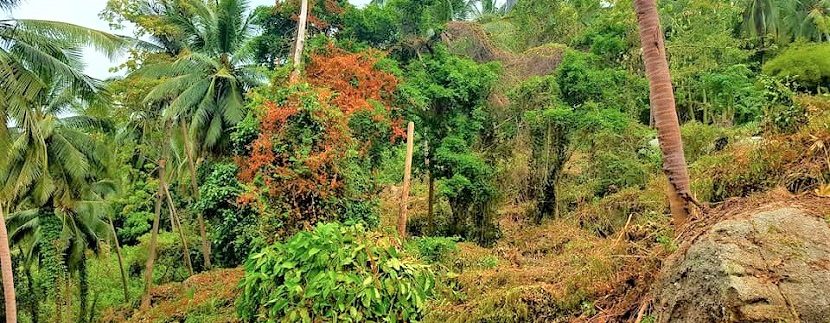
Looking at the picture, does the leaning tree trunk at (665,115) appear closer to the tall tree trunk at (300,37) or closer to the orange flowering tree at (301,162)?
the orange flowering tree at (301,162)

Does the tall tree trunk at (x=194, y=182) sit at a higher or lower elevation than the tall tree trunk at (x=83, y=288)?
higher

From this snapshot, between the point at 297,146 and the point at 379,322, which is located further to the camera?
the point at 297,146

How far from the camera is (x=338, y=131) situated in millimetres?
10359

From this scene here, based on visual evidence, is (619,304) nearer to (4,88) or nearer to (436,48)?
(4,88)

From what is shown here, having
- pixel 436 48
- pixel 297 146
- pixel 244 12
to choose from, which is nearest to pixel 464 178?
pixel 436 48

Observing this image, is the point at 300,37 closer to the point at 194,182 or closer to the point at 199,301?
the point at 194,182

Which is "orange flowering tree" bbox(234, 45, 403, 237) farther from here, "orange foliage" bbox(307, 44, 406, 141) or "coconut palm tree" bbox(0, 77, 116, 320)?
"coconut palm tree" bbox(0, 77, 116, 320)

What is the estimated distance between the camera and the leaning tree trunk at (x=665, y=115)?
4273mm

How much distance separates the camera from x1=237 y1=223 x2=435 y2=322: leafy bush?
561cm

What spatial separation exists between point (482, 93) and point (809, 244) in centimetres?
1127

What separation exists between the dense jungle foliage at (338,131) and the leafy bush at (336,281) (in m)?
0.47

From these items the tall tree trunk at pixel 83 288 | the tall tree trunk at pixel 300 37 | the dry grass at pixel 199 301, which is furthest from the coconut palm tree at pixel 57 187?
the tall tree trunk at pixel 300 37

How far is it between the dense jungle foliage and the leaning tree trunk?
8.36ft

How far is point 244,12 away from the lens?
16109mm
